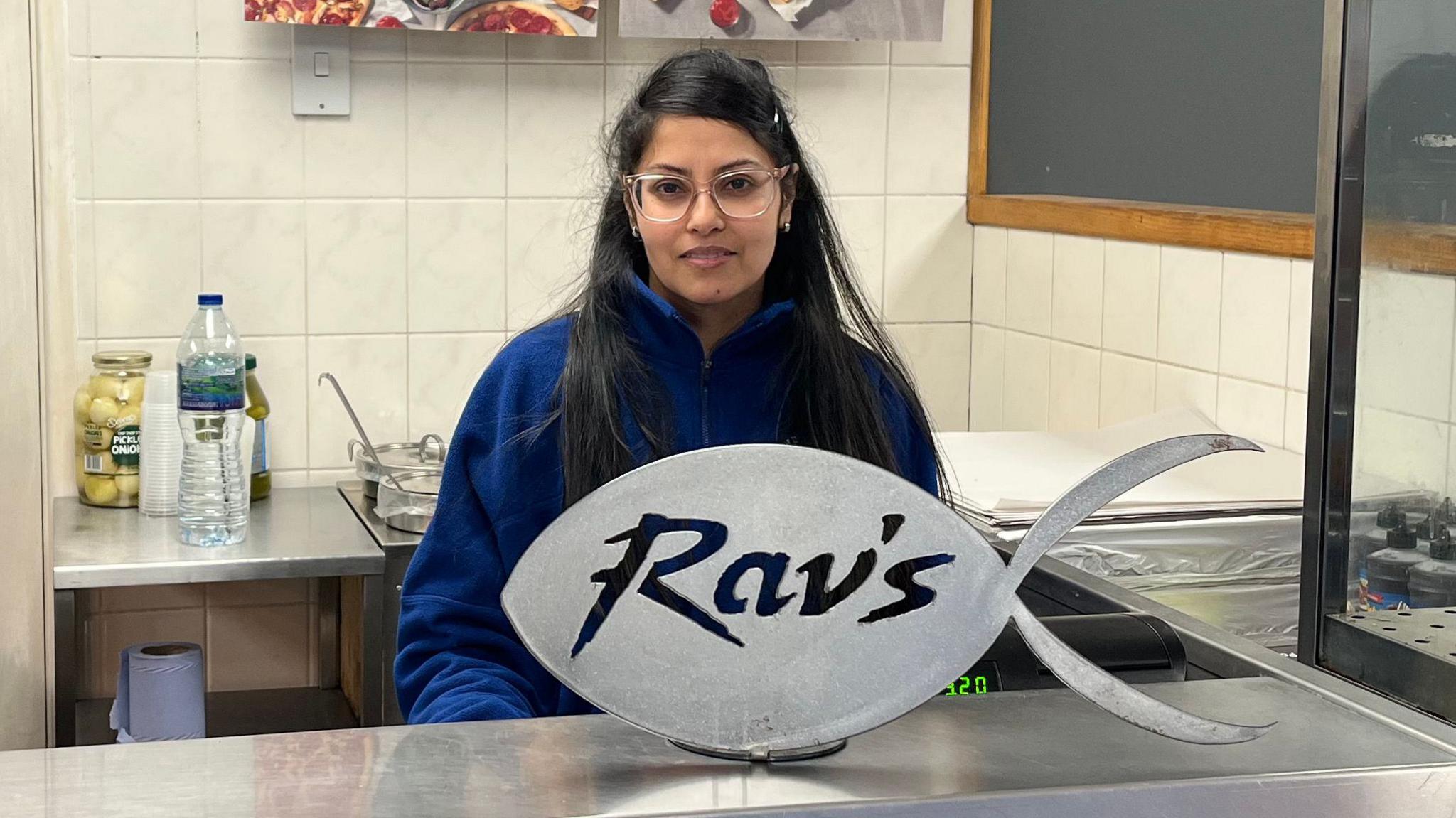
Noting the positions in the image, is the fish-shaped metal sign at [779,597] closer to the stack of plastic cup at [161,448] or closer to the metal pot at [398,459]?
the metal pot at [398,459]

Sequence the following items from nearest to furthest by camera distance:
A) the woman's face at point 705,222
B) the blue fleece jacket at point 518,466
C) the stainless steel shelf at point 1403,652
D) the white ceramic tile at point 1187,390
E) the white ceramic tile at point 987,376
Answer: the stainless steel shelf at point 1403,652, the blue fleece jacket at point 518,466, the woman's face at point 705,222, the white ceramic tile at point 1187,390, the white ceramic tile at point 987,376

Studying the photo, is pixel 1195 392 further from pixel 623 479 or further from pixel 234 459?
pixel 623 479

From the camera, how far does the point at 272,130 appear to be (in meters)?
2.46

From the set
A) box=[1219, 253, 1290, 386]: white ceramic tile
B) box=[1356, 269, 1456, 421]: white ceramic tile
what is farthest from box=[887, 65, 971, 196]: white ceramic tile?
box=[1356, 269, 1456, 421]: white ceramic tile

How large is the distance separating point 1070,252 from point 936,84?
1.67 ft

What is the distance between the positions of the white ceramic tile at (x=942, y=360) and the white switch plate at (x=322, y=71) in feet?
3.45

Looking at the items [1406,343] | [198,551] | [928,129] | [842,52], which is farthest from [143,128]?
[1406,343]


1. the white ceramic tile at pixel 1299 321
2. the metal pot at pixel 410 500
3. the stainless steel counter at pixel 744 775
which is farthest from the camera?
the metal pot at pixel 410 500

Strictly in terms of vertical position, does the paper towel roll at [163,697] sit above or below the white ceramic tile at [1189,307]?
below

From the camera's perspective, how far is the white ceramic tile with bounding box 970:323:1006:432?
2.71 meters

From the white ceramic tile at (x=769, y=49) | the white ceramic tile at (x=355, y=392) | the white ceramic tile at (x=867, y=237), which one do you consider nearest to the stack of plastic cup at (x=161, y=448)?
the white ceramic tile at (x=355, y=392)

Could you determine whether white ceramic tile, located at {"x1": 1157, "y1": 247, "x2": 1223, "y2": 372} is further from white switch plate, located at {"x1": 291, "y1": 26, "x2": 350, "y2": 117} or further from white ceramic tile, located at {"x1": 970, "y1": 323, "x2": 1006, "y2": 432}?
white switch plate, located at {"x1": 291, "y1": 26, "x2": 350, "y2": 117}

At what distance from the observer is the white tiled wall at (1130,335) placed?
1.91 metres

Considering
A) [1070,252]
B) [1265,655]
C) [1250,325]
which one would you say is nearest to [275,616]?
[1070,252]
